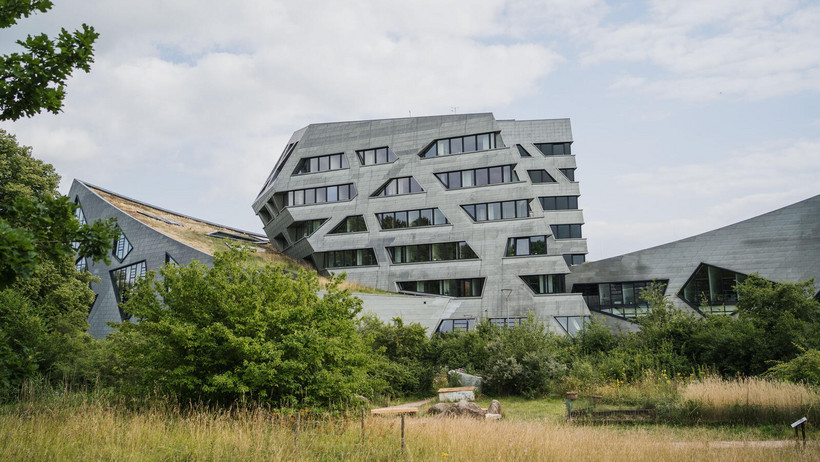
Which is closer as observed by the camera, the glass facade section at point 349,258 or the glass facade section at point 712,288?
the glass facade section at point 712,288

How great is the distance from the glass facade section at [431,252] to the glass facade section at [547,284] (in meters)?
4.21

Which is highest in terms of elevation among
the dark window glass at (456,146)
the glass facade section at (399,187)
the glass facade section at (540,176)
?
the glass facade section at (540,176)

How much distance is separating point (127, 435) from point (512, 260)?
Result: 1276 inches

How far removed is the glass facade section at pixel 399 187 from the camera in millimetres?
42406

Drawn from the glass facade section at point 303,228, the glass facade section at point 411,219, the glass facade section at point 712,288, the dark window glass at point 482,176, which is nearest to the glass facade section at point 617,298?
the glass facade section at point 712,288

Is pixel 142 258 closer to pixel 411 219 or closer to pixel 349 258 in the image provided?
pixel 349 258

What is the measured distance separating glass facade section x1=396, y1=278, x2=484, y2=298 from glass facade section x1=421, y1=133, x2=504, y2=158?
30.0 ft

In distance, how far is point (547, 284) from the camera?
127 feet

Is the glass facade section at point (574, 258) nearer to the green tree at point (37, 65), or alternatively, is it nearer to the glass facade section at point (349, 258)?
the glass facade section at point (349, 258)

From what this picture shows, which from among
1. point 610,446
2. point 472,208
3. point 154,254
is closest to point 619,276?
point 472,208

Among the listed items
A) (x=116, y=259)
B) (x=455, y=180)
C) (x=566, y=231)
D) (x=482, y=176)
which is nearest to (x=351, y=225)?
(x=455, y=180)

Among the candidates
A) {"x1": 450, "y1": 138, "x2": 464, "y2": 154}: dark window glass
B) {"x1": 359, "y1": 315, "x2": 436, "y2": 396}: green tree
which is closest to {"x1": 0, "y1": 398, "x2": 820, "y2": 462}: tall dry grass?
{"x1": 359, "y1": 315, "x2": 436, "y2": 396}: green tree

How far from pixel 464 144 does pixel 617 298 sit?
649 inches

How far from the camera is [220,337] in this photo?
39.7 ft
